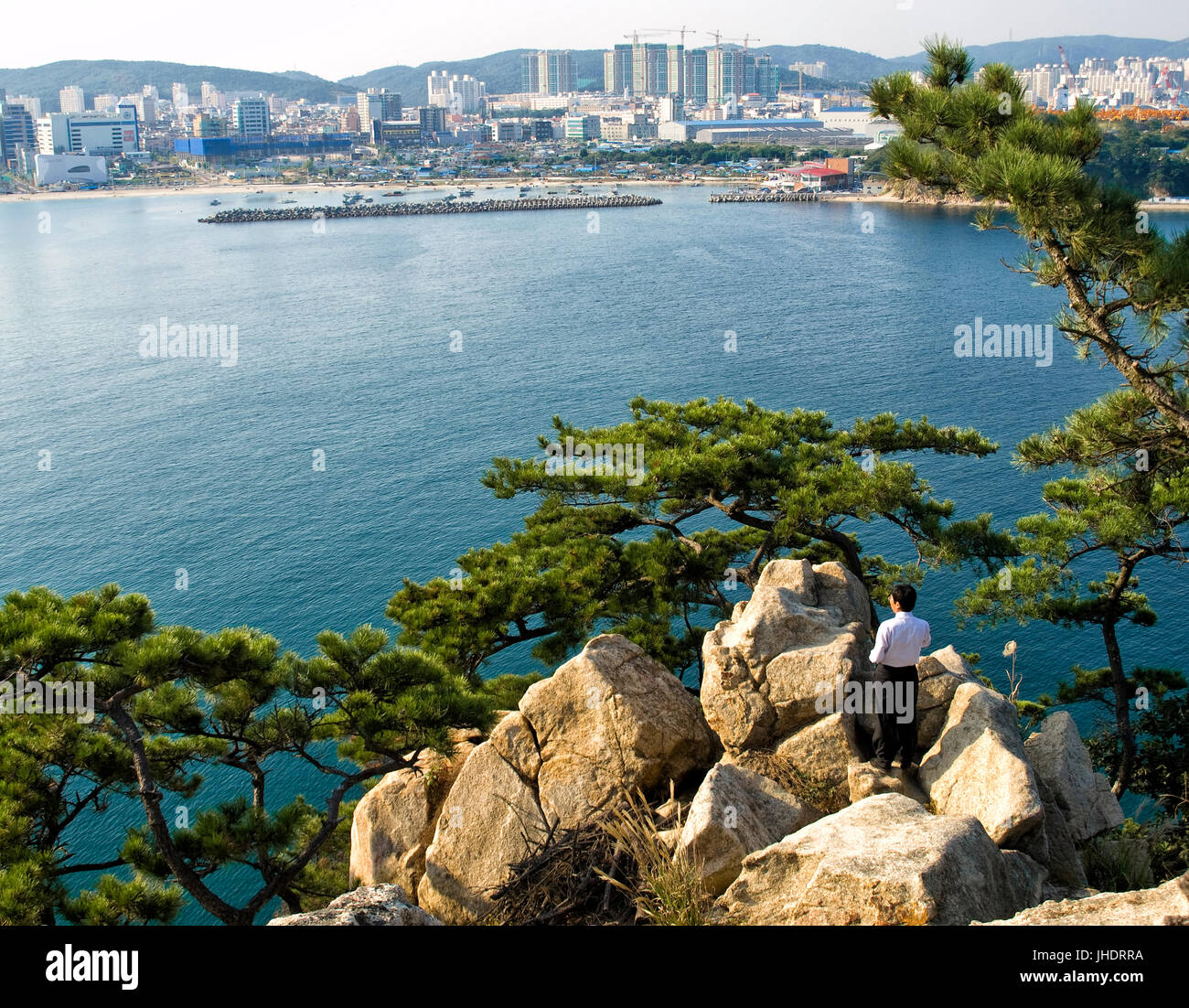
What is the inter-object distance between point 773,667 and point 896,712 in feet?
3.67

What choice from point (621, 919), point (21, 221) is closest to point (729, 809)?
point (621, 919)

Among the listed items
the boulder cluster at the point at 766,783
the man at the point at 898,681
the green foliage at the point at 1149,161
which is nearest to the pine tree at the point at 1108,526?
the boulder cluster at the point at 766,783

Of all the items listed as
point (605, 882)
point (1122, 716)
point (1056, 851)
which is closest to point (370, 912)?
point (605, 882)

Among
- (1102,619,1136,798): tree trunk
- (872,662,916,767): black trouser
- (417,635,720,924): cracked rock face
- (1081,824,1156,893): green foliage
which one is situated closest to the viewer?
(1081,824,1156,893): green foliage

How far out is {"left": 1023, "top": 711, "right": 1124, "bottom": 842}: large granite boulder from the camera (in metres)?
8.12

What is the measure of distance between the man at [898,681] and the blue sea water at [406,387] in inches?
524

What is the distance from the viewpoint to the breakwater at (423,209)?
11631 cm

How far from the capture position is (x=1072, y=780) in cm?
823

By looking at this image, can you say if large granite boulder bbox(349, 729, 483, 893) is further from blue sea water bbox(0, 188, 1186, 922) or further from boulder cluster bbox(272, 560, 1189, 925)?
blue sea water bbox(0, 188, 1186, 922)

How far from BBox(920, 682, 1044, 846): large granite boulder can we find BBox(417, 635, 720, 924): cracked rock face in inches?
84.2

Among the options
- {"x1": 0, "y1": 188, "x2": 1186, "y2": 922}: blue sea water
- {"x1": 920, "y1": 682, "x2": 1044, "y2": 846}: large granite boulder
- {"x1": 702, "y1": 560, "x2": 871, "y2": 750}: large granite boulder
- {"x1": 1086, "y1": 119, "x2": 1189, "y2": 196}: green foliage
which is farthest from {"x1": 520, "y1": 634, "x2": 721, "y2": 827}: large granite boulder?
{"x1": 1086, "y1": 119, "x2": 1189, "y2": 196}: green foliage

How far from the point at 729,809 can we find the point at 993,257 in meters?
76.6

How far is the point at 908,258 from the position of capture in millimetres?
75500

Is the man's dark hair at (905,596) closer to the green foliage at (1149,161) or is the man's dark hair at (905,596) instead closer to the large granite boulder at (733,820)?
the large granite boulder at (733,820)
